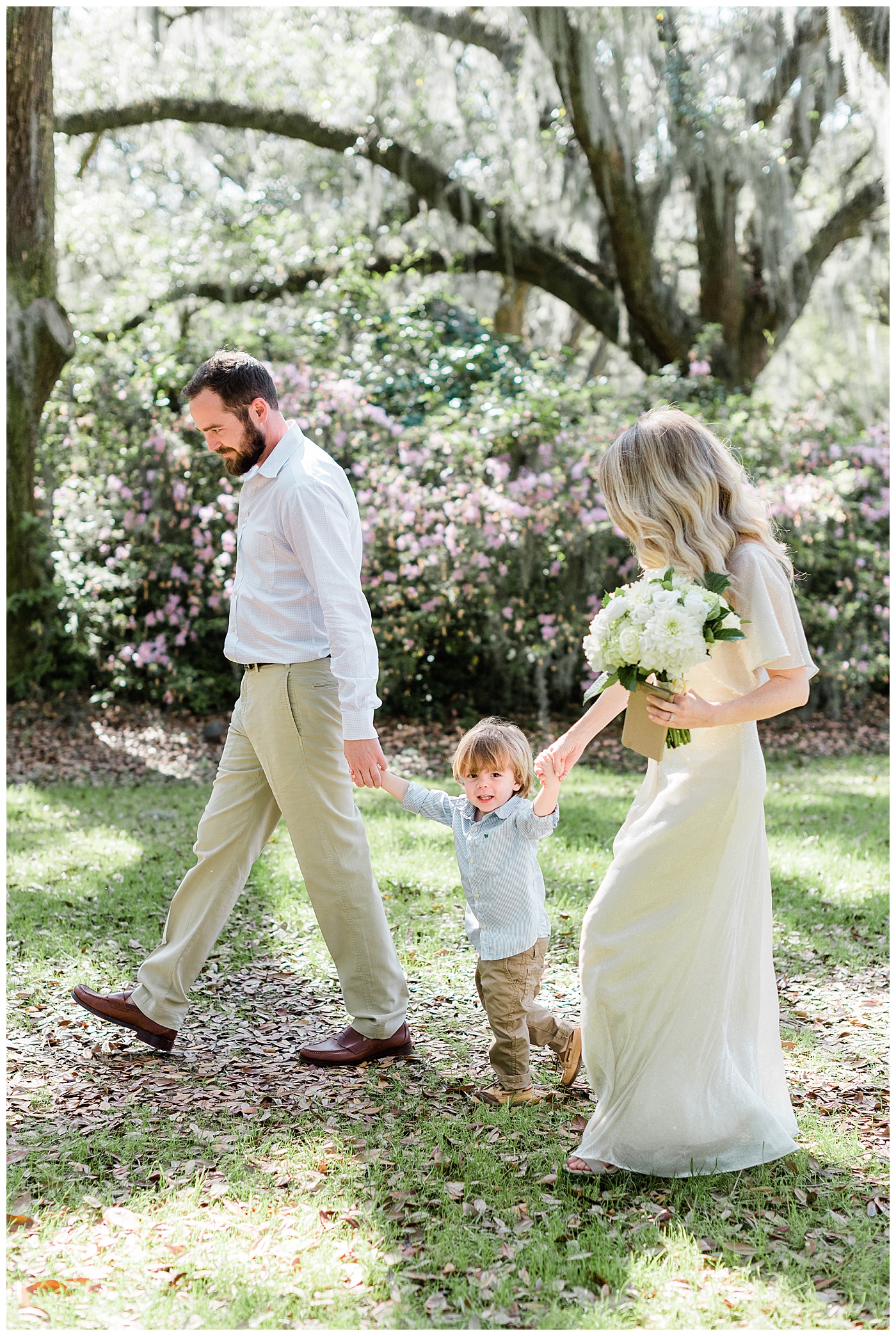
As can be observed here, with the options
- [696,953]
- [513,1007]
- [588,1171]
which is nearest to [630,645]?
[696,953]

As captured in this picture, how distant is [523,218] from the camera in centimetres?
1216

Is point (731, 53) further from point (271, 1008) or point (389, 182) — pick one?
point (271, 1008)

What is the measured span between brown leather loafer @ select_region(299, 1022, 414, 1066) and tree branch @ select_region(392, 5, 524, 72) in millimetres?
10277

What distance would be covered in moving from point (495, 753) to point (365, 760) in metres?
0.37

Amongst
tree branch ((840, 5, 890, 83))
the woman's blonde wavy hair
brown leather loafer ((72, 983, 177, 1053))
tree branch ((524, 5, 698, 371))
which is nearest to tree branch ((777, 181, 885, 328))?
tree branch ((524, 5, 698, 371))

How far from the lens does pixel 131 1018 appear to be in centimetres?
348

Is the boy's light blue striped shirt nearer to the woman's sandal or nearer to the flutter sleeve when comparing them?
the woman's sandal

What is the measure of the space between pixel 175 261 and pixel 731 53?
6003 millimetres

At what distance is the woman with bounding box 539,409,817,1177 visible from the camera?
8.93 feet

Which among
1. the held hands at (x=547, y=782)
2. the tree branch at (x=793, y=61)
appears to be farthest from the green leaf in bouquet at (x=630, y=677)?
the tree branch at (x=793, y=61)

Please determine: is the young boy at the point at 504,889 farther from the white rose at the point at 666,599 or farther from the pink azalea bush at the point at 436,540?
the pink azalea bush at the point at 436,540

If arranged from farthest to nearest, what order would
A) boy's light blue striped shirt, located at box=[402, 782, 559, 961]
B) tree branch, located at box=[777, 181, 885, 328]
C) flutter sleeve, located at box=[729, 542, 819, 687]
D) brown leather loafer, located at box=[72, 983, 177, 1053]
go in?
tree branch, located at box=[777, 181, 885, 328]
brown leather loafer, located at box=[72, 983, 177, 1053]
boy's light blue striped shirt, located at box=[402, 782, 559, 961]
flutter sleeve, located at box=[729, 542, 819, 687]

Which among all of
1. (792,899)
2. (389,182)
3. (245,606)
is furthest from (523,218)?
(245,606)

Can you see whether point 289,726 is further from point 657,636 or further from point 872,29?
point 872,29
